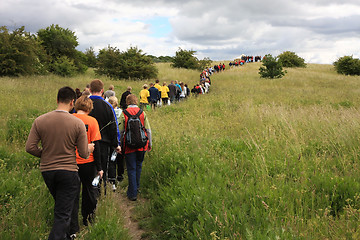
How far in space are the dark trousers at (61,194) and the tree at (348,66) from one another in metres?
43.5

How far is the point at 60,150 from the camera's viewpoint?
10.00 feet

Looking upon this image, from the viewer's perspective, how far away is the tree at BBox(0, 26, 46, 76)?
18688 millimetres

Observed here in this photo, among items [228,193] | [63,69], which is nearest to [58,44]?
[63,69]

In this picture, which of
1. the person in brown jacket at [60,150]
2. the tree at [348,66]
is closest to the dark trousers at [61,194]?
the person in brown jacket at [60,150]

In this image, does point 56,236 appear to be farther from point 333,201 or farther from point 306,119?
point 306,119

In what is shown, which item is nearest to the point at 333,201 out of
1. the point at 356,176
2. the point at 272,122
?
the point at 356,176

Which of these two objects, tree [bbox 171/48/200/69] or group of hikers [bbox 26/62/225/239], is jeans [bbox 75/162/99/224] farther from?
tree [bbox 171/48/200/69]

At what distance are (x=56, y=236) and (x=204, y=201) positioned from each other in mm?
1953

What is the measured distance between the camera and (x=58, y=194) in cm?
313

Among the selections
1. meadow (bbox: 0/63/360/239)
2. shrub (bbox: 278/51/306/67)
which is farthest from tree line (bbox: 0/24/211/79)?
shrub (bbox: 278/51/306/67)

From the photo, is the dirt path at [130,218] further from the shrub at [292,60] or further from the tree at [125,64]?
the shrub at [292,60]

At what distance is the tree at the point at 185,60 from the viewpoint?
124 feet

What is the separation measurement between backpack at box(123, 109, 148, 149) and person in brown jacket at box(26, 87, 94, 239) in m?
1.85

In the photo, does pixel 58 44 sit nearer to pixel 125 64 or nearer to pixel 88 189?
pixel 125 64
